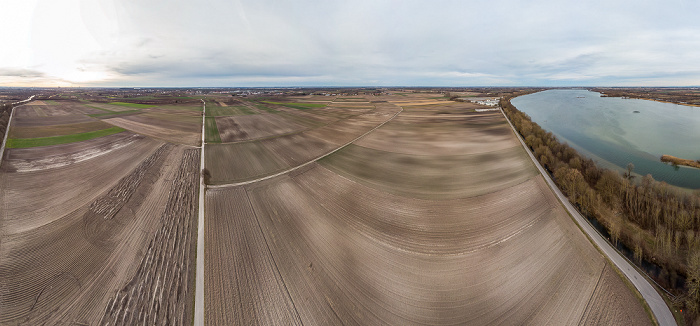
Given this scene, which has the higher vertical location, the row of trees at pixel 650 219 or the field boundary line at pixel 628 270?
the row of trees at pixel 650 219

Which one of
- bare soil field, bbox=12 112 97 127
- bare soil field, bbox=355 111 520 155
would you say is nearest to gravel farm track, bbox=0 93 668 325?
bare soil field, bbox=355 111 520 155

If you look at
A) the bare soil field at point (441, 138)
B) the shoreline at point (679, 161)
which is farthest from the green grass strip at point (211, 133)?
the shoreline at point (679, 161)

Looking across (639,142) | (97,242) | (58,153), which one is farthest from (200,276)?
(639,142)

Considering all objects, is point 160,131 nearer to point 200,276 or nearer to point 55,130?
point 55,130

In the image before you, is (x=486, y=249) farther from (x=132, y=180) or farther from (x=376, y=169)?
(x=132, y=180)

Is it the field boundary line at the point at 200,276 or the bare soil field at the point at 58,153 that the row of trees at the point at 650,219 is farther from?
the bare soil field at the point at 58,153

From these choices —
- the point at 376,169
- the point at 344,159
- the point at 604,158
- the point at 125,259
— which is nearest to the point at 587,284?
the point at 376,169

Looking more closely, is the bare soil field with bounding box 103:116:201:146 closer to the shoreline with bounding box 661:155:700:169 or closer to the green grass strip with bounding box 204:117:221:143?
the green grass strip with bounding box 204:117:221:143
